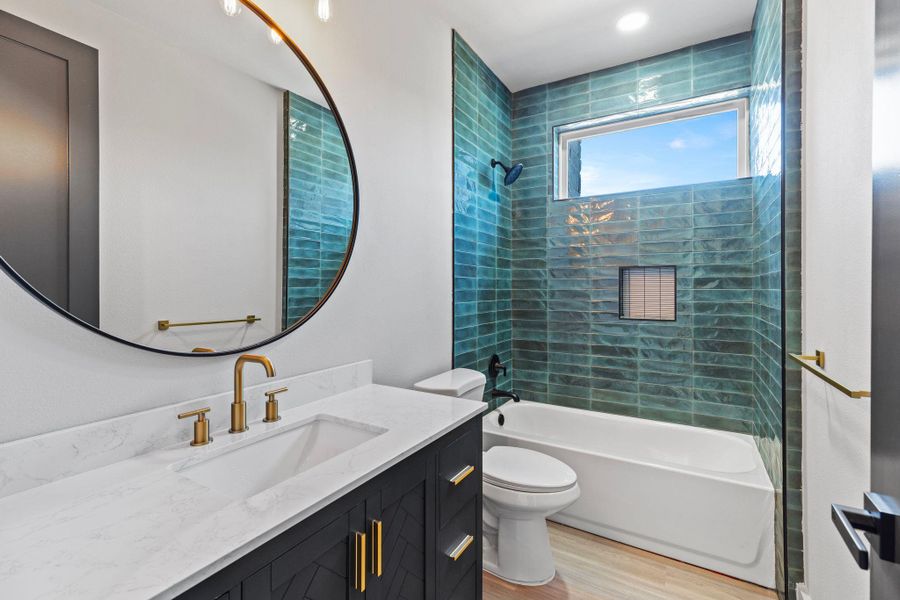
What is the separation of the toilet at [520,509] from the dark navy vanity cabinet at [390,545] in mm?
440

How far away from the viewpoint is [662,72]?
267cm

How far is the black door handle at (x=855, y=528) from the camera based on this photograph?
0.50 m

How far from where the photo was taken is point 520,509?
1797mm

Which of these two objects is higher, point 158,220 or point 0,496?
point 158,220

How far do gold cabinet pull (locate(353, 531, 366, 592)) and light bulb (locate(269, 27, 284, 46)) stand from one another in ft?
4.73

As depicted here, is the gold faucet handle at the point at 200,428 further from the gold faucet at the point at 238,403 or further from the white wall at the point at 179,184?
the white wall at the point at 179,184

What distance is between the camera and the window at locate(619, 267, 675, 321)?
2.64 meters

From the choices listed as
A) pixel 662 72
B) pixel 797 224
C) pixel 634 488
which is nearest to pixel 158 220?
pixel 797 224

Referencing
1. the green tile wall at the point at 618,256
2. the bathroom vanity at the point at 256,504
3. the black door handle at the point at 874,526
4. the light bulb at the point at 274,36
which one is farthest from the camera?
the green tile wall at the point at 618,256

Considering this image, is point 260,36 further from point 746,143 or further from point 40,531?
point 746,143

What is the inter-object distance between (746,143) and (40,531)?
3.30 metres

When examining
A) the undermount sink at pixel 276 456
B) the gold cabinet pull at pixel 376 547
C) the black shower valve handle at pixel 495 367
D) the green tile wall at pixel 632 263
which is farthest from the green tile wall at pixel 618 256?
the gold cabinet pull at pixel 376 547

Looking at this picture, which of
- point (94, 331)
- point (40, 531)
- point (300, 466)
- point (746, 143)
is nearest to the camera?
point (40, 531)

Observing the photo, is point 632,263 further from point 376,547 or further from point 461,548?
point 376,547
